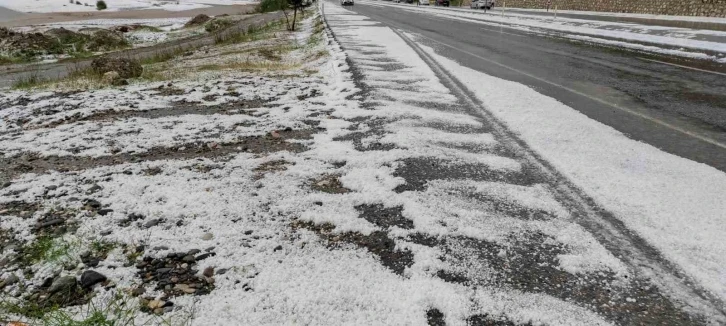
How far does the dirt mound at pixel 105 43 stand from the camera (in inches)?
869

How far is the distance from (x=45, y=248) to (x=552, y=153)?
14.4 feet

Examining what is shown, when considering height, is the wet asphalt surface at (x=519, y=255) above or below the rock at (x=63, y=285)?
above

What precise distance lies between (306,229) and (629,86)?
688cm

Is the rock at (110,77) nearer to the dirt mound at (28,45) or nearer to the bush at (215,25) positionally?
the dirt mound at (28,45)

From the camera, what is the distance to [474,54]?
11.5 metres

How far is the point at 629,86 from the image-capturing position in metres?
7.26

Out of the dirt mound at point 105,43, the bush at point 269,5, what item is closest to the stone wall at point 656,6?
the bush at point 269,5

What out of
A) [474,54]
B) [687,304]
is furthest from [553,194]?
[474,54]

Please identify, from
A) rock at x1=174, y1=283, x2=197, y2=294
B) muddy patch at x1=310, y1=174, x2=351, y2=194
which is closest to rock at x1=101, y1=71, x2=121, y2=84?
muddy patch at x1=310, y1=174, x2=351, y2=194

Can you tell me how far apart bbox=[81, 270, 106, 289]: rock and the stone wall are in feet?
94.4

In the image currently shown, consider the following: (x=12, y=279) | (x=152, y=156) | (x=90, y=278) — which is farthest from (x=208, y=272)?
(x=152, y=156)

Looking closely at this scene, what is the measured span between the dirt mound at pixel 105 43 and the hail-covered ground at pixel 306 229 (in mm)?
19198

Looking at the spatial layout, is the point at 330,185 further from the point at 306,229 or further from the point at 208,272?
the point at 208,272

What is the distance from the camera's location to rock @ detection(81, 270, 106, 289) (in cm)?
244
